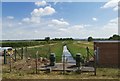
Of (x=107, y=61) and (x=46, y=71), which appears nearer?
(x=46, y=71)

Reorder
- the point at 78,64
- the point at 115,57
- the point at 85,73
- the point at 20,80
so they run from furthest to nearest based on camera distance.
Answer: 1. the point at 115,57
2. the point at 78,64
3. the point at 85,73
4. the point at 20,80

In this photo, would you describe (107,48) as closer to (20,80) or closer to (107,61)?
(107,61)

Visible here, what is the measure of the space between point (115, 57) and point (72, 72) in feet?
18.0

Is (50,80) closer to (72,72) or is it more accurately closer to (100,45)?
(72,72)

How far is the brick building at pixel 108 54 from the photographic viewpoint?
18641 mm

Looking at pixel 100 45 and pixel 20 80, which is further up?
pixel 100 45

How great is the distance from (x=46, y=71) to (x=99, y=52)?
18.7 feet

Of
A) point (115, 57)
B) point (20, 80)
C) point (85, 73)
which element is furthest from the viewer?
point (115, 57)

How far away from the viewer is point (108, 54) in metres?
18.8

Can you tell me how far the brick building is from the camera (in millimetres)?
18641

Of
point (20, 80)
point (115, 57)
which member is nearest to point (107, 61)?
point (115, 57)

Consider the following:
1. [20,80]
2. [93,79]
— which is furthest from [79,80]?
[20,80]

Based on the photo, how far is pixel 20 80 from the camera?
1175 centimetres

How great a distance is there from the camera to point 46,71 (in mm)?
14664
